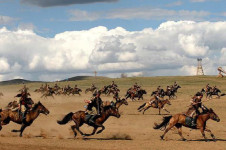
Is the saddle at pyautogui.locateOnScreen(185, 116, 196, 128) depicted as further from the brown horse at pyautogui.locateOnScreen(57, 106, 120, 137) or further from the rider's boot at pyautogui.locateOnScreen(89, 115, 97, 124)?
the rider's boot at pyautogui.locateOnScreen(89, 115, 97, 124)

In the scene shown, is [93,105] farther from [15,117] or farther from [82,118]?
[15,117]

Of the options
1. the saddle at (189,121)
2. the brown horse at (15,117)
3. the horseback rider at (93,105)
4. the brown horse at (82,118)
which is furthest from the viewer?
the brown horse at (15,117)

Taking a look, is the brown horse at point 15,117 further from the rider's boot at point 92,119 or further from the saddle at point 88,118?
the rider's boot at point 92,119

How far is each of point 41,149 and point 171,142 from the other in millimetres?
6509

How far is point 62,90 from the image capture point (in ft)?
233

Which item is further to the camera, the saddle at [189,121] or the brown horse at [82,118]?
the brown horse at [82,118]

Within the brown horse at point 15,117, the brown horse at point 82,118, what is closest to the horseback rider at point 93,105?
the brown horse at point 82,118

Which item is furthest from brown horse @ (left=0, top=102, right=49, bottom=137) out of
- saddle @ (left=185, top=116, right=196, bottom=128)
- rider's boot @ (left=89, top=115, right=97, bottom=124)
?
saddle @ (left=185, top=116, right=196, bottom=128)

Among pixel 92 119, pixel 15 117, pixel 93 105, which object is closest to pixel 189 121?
pixel 92 119

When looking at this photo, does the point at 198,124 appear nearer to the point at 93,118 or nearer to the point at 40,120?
the point at 93,118

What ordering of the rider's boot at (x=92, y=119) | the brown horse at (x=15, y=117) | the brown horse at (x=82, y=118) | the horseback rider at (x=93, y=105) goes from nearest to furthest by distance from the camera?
the brown horse at (x=82, y=118) → the rider's boot at (x=92, y=119) → the horseback rider at (x=93, y=105) → the brown horse at (x=15, y=117)

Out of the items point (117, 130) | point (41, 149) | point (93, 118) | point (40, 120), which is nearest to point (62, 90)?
point (40, 120)

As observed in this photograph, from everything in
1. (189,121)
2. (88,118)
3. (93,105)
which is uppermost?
(93,105)

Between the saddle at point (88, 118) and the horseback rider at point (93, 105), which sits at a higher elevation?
the horseback rider at point (93, 105)
